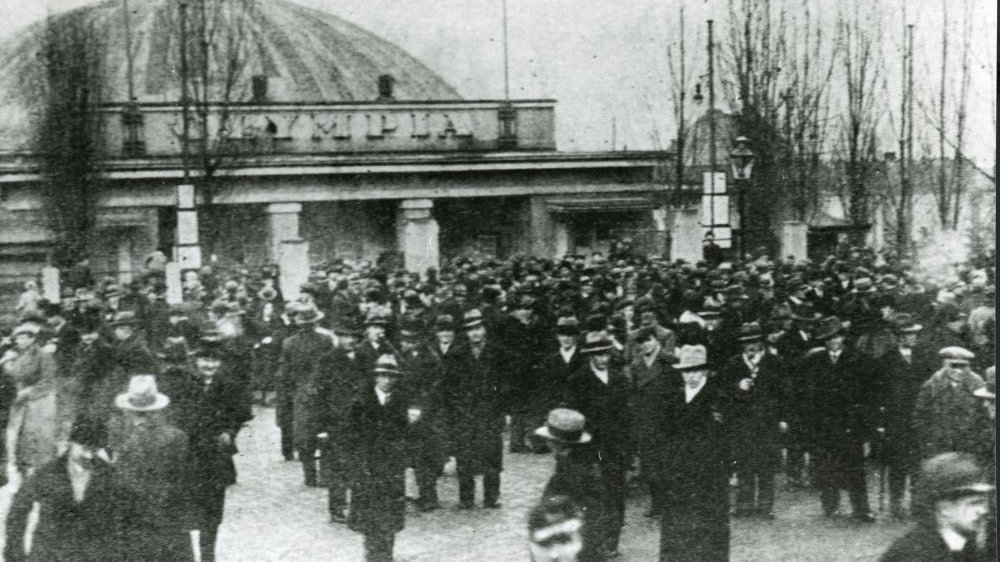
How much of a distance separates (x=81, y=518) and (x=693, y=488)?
12.9ft

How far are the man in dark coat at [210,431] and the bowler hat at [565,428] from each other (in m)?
2.56

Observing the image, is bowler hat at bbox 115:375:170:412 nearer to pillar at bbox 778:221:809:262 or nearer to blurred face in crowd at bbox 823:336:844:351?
blurred face in crowd at bbox 823:336:844:351

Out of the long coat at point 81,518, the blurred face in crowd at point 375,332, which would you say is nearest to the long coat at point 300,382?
the blurred face in crowd at point 375,332

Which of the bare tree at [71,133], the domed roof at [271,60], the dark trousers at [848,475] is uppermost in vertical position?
the domed roof at [271,60]

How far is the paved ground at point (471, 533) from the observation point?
854 cm

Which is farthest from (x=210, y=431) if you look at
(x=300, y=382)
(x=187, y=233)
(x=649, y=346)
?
(x=187, y=233)

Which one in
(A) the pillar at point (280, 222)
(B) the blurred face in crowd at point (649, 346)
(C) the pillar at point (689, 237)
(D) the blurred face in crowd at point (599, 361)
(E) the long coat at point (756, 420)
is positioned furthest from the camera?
(A) the pillar at point (280, 222)

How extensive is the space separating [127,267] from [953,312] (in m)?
26.0

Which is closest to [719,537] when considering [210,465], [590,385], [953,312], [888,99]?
[590,385]

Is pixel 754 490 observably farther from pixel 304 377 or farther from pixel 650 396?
pixel 304 377

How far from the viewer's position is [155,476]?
6.62 meters

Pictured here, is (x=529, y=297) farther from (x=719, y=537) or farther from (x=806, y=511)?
(x=719, y=537)

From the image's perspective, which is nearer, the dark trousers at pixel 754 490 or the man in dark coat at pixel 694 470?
the man in dark coat at pixel 694 470

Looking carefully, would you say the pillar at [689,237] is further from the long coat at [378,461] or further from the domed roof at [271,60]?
the domed roof at [271,60]
